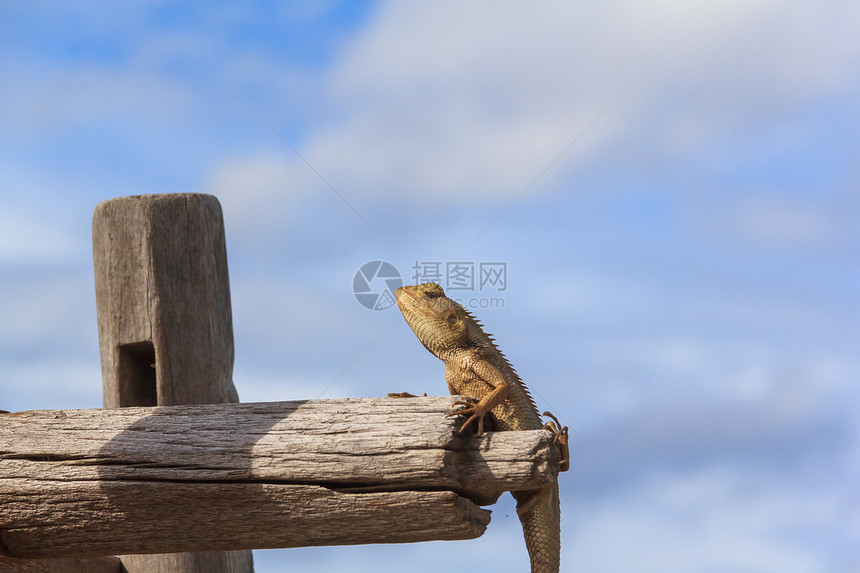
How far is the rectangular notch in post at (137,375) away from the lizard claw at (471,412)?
7.95ft

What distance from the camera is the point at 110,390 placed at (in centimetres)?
543

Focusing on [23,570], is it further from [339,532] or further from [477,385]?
[477,385]

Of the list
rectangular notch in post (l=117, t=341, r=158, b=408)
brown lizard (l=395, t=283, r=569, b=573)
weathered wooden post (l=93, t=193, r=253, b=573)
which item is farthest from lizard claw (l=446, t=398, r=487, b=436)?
rectangular notch in post (l=117, t=341, r=158, b=408)

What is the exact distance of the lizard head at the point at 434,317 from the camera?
4.54m

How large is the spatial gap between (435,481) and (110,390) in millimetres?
2742

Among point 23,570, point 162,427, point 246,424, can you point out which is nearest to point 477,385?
point 246,424

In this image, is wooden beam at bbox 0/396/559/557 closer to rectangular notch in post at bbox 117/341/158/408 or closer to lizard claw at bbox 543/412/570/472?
lizard claw at bbox 543/412/570/472

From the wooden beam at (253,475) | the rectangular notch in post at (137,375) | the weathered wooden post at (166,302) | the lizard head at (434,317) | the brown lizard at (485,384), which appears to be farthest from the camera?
the rectangular notch in post at (137,375)

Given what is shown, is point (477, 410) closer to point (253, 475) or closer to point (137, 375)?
point (253, 475)

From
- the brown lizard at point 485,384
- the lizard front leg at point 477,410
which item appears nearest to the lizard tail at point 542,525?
the brown lizard at point 485,384

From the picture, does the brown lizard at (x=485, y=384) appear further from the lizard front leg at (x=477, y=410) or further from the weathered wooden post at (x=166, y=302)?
the weathered wooden post at (x=166, y=302)

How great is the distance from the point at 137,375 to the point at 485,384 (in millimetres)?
2440

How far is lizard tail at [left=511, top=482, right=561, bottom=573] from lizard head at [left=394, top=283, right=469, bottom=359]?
887 mm

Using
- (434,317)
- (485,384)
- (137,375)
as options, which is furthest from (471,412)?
(137,375)
